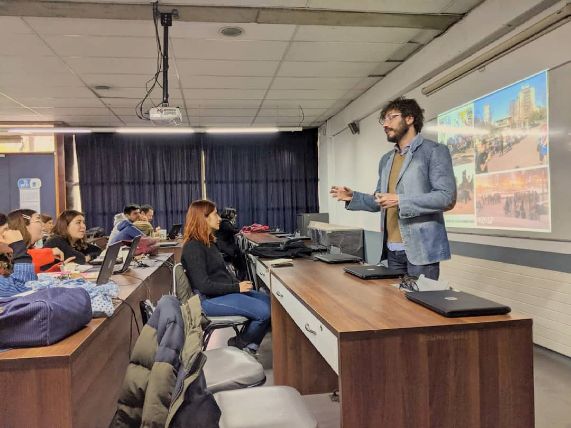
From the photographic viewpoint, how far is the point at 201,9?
3514 millimetres

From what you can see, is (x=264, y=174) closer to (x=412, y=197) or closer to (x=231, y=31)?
(x=231, y=31)

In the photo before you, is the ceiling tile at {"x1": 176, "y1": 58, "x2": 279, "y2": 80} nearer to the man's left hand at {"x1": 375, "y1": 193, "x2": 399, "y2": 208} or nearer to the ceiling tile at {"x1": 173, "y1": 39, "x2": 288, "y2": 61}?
the ceiling tile at {"x1": 173, "y1": 39, "x2": 288, "y2": 61}

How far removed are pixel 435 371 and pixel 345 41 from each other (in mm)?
3715

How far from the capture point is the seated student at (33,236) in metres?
3.05

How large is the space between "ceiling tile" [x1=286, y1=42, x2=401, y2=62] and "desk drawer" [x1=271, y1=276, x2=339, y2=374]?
10.1ft

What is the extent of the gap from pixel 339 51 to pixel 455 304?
12.3ft

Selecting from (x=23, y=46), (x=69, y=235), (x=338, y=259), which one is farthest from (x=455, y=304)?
(x=23, y=46)

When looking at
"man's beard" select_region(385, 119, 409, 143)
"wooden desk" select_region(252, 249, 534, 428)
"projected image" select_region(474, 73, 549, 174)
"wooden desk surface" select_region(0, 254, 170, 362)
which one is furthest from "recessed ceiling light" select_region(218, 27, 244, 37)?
"wooden desk" select_region(252, 249, 534, 428)

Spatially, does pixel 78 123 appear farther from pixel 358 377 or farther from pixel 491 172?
pixel 358 377

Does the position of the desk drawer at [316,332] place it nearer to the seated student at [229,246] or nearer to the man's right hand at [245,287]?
the man's right hand at [245,287]

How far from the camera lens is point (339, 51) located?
456 cm

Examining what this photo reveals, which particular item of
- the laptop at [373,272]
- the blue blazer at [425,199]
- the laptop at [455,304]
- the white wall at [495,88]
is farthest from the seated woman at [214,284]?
the white wall at [495,88]

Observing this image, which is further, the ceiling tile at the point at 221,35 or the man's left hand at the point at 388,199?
the ceiling tile at the point at 221,35

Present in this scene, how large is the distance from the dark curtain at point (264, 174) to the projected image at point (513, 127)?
5400 millimetres
